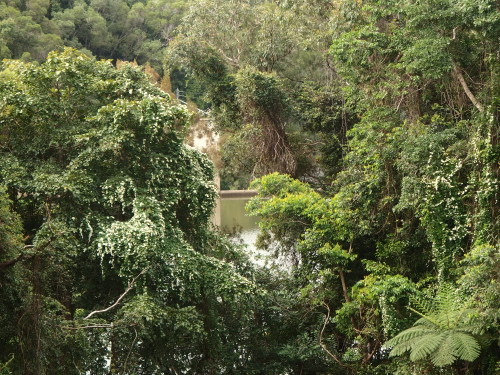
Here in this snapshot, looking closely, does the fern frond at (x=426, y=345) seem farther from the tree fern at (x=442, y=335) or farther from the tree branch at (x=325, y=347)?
the tree branch at (x=325, y=347)

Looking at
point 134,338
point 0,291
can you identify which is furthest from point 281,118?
point 0,291

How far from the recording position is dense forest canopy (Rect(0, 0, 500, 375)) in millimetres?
9578

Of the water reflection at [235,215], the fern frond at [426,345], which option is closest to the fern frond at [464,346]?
the fern frond at [426,345]

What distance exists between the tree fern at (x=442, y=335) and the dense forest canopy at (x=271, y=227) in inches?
1.0

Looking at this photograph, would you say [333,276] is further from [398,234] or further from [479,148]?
[479,148]

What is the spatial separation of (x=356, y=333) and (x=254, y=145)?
7.83 meters

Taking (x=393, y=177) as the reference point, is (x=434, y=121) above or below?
above

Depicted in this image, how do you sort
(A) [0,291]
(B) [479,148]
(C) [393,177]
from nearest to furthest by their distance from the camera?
(A) [0,291]
(B) [479,148]
(C) [393,177]

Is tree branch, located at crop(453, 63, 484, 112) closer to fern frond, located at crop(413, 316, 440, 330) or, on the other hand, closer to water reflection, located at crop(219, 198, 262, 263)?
fern frond, located at crop(413, 316, 440, 330)

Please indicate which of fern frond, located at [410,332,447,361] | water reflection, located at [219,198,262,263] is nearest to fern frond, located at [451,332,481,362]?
fern frond, located at [410,332,447,361]

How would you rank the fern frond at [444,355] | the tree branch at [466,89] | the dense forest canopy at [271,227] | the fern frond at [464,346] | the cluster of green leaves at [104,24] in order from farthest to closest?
the cluster of green leaves at [104,24]
the tree branch at [466,89]
the dense forest canopy at [271,227]
the fern frond at [444,355]
the fern frond at [464,346]

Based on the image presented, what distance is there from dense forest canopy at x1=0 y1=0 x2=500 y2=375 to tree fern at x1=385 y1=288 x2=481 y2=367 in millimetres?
26

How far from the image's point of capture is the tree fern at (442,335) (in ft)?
29.8

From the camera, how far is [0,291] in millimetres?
8297
